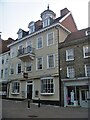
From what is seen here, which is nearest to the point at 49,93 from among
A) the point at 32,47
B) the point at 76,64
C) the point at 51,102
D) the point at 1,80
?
the point at 51,102

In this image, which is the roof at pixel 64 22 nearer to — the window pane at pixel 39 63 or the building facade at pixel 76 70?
the building facade at pixel 76 70

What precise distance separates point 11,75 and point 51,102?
10847mm

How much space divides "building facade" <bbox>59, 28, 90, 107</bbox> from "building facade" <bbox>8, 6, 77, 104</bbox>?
1025 millimetres

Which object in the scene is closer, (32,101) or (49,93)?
(49,93)

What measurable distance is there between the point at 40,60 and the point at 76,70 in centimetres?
642

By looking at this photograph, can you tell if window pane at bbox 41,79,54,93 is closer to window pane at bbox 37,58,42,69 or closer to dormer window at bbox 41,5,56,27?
window pane at bbox 37,58,42,69

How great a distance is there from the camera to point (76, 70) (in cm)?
2239

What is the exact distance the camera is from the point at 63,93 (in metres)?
23.0

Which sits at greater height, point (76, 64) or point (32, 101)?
point (76, 64)

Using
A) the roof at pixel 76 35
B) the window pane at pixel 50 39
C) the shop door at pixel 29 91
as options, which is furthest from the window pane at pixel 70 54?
the shop door at pixel 29 91

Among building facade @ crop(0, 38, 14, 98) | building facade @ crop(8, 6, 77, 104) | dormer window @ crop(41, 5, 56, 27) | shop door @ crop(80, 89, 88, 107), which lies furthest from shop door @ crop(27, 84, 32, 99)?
dormer window @ crop(41, 5, 56, 27)

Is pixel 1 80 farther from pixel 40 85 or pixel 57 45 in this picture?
pixel 57 45

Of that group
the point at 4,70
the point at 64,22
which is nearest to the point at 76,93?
the point at 64,22

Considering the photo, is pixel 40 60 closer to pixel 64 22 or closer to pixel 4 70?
pixel 64 22
